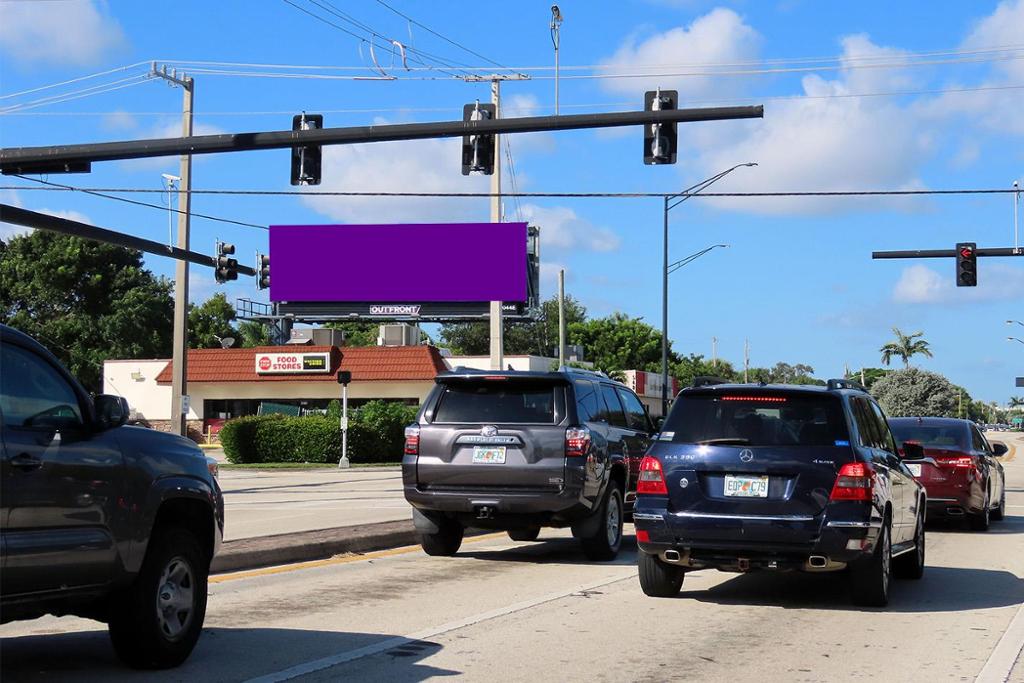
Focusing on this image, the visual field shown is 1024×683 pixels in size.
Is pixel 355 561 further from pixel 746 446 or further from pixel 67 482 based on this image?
pixel 67 482

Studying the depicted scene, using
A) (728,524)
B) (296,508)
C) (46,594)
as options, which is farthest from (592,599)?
(296,508)

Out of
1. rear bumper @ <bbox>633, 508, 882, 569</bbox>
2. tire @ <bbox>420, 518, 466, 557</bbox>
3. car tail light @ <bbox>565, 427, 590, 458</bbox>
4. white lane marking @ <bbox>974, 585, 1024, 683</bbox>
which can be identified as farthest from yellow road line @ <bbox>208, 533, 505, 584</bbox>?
white lane marking @ <bbox>974, 585, 1024, 683</bbox>

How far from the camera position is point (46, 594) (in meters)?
6.40

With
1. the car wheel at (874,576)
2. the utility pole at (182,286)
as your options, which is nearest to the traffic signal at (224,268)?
the utility pole at (182,286)

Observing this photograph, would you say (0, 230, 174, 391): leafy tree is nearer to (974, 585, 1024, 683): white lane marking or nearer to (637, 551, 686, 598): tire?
(637, 551, 686, 598): tire

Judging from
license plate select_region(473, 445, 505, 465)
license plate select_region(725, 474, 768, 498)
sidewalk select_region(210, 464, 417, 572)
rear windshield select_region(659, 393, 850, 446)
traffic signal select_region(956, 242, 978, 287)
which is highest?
traffic signal select_region(956, 242, 978, 287)

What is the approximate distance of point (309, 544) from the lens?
43.7 ft

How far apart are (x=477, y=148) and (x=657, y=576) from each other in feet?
38.0

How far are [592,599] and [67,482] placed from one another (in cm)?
530

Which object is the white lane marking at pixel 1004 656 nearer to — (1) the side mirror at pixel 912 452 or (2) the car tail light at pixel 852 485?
(2) the car tail light at pixel 852 485

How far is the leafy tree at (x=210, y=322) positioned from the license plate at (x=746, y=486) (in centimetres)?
9008

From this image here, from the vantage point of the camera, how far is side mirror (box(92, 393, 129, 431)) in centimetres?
681

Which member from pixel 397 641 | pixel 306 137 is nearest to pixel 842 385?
pixel 397 641

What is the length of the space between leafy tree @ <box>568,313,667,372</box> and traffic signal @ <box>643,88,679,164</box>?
3194 inches
